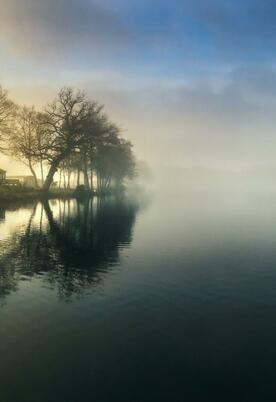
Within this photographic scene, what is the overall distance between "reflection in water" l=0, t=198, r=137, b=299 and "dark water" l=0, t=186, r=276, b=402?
9 centimetres

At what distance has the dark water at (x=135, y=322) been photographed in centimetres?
1118

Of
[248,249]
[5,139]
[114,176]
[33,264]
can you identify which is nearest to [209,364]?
[33,264]

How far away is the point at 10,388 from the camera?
35.7 feet

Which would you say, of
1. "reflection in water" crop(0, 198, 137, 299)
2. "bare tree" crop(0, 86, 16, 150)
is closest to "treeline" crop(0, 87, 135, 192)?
"bare tree" crop(0, 86, 16, 150)

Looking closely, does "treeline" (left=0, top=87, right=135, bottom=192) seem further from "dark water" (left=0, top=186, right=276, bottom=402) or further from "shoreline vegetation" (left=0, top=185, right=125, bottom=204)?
"dark water" (left=0, top=186, right=276, bottom=402)

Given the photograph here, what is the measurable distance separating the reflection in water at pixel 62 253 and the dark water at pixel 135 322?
9 centimetres

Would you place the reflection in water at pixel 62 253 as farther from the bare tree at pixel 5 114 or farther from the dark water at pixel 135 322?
the bare tree at pixel 5 114

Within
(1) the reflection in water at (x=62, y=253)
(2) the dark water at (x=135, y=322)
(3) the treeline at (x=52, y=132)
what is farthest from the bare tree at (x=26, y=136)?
(2) the dark water at (x=135, y=322)

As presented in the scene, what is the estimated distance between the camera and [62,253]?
29234mm

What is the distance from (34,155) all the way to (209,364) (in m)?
83.0

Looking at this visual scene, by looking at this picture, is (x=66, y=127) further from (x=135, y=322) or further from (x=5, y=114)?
(x=135, y=322)

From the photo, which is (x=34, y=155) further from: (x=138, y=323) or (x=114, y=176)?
(x=138, y=323)

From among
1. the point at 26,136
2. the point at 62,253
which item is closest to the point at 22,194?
the point at 26,136

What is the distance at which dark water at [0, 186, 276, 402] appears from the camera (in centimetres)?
1118
